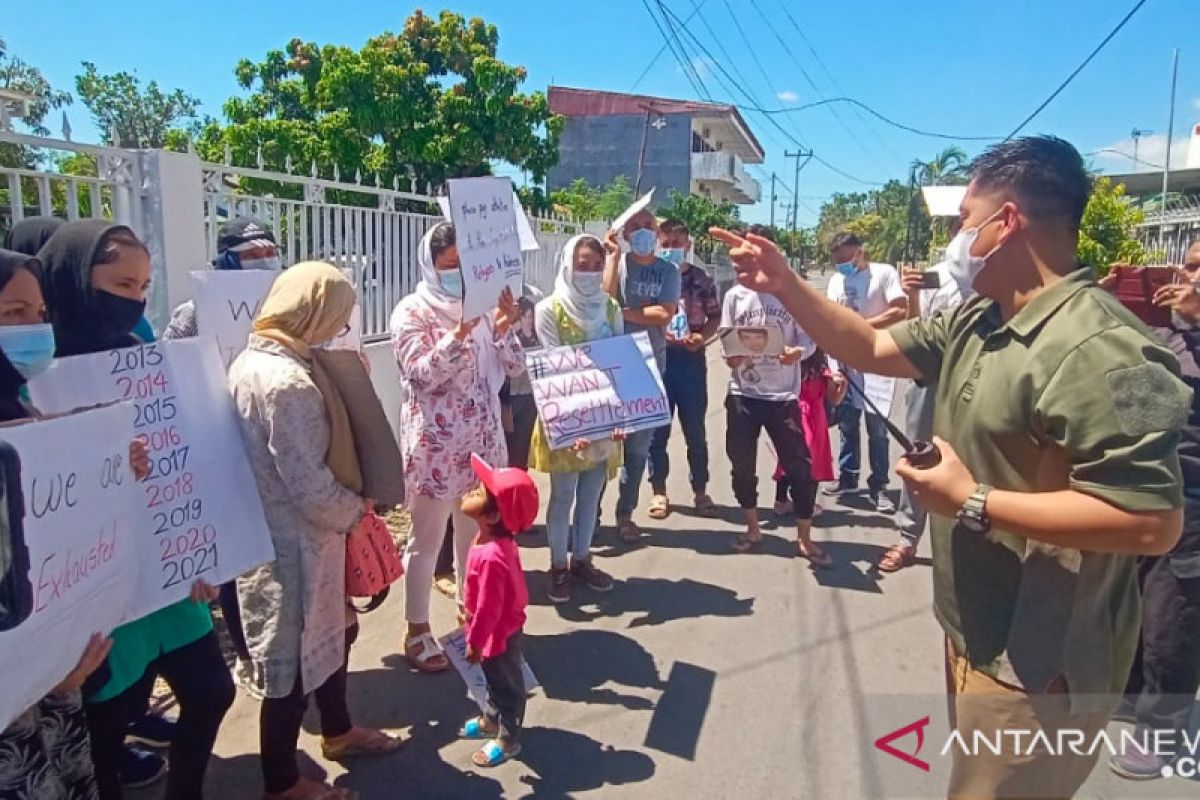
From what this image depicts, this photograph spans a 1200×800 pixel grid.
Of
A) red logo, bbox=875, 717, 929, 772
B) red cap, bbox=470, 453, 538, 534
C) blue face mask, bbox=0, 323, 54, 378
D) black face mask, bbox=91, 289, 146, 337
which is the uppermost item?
black face mask, bbox=91, 289, 146, 337

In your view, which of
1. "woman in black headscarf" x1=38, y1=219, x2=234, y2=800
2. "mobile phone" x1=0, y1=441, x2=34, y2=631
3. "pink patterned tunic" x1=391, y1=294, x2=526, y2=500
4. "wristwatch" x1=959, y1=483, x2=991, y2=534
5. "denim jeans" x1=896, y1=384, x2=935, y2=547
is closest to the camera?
"mobile phone" x1=0, y1=441, x2=34, y2=631

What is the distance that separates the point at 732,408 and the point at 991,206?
140 inches

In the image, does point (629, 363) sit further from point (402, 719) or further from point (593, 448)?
point (402, 719)

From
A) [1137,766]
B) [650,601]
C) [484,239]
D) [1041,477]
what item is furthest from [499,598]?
[1137,766]

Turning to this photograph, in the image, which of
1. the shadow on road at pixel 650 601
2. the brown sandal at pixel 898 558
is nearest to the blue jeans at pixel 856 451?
the brown sandal at pixel 898 558

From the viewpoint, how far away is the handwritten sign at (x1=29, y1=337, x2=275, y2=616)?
7.46 feet

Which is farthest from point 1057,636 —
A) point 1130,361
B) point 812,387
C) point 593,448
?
point 812,387

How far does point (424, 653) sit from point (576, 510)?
121 cm

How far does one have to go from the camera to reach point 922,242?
47281mm

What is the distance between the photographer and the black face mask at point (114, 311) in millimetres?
2453

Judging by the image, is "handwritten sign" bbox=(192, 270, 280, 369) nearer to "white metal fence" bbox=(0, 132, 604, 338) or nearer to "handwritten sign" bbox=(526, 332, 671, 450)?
"white metal fence" bbox=(0, 132, 604, 338)

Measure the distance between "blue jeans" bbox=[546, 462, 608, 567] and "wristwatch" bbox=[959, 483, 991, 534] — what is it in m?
2.95

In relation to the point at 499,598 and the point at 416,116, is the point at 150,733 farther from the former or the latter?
the point at 416,116

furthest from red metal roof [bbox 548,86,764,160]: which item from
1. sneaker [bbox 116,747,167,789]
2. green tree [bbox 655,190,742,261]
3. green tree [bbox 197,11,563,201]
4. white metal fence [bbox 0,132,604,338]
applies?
sneaker [bbox 116,747,167,789]
